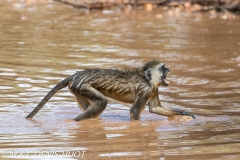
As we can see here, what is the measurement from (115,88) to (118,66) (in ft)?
12.7

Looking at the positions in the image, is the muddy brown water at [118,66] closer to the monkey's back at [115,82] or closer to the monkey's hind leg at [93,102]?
the monkey's hind leg at [93,102]

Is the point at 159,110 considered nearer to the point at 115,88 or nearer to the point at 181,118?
the point at 181,118

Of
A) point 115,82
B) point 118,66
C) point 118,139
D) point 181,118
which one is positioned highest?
point 115,82

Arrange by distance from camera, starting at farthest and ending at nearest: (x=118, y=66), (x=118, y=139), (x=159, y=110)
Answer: (x=118, y=66) → (x=159, y=110) → (x=118, y=139)

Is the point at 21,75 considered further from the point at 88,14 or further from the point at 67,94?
the point at 88,14

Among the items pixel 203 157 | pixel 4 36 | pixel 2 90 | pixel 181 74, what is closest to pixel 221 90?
pixel 181 74

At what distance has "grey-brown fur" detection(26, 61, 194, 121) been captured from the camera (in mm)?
7590

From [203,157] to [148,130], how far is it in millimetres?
1461

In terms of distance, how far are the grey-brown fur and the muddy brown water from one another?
17 cm

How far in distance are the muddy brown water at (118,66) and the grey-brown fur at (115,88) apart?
17cm

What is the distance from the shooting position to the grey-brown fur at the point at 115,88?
759 cm

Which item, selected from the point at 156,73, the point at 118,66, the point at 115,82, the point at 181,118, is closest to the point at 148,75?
the point at 156,73

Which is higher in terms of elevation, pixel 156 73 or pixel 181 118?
pixel 156 73

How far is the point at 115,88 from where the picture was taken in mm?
7816
